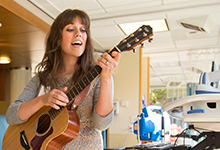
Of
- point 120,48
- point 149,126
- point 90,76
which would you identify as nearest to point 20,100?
point 90,76

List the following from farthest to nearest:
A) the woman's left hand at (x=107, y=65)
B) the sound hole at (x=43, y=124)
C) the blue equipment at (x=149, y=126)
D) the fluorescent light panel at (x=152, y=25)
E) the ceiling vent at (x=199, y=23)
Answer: the fluorescent light panel at (x=152, y=25) → the ceiling vent at (x=199, y=23) → the blue equipment at (x=149, y=126) → the sound hole at (x=43, y=124) → the woman's left hand at (x=107, y=65)

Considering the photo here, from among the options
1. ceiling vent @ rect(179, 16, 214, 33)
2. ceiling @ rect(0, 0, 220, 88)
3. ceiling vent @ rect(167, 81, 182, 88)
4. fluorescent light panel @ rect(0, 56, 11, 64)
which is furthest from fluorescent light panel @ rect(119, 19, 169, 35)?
ceiling vent @ rect(167, 81, 182, 88)

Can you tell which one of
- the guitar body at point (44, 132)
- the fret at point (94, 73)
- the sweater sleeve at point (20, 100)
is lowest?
the guitar body at point (44, 132)

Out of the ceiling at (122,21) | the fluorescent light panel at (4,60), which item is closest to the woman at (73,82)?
the ceiling at (122,21)

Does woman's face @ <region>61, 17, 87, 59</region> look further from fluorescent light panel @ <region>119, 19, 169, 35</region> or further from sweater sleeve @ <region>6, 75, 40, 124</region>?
fluorescent light panel @ <region>119, 19, 169, 35</region>

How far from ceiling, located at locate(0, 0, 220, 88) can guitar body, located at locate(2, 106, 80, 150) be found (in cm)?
168

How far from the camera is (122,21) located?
10.9ft

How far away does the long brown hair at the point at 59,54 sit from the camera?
3.42ft

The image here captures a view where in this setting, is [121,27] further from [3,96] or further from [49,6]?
[3,96]

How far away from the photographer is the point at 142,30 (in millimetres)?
924

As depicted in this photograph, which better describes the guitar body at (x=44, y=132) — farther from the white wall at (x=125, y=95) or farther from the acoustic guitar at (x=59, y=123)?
the white wall at (x=125, y=95)

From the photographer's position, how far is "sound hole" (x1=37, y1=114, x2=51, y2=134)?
3.27 feet

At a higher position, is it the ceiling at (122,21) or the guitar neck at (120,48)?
the ceiling at (122,21)

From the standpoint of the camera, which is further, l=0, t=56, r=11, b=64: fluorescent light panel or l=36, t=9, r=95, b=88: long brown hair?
l=0, t=56, r=11, b=64: fluorescent light panel
